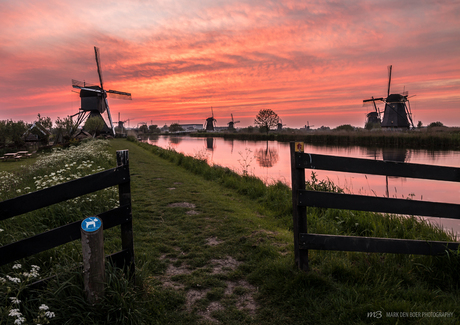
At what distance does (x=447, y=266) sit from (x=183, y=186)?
7.32 meters

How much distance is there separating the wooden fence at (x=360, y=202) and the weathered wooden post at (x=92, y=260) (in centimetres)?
205

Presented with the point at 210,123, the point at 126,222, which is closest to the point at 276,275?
the point at 126,222

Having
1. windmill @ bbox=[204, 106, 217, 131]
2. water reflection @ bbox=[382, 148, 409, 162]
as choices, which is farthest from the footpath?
windmill @ bbox=[204, 106, 217, 131]

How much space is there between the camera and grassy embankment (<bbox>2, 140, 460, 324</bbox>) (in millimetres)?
2535

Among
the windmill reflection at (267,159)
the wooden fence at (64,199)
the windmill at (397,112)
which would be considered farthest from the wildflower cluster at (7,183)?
the windmill at (397,112)

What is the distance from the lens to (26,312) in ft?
7.02

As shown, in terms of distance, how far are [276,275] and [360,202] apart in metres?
1.31

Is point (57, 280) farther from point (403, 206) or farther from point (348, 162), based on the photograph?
point (403, 206)

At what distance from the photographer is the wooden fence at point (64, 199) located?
234 cm

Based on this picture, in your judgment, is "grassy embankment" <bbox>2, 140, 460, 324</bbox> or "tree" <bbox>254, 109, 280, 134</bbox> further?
"tree" <bbox>254, 109, 280, 134</bbox>

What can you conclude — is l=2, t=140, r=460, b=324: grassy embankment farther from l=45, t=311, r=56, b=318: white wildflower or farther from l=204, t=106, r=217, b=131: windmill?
l=204, t=106, r=217, b=131: windmill

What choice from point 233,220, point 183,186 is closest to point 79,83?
point 183,186

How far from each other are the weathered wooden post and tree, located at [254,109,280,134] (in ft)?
214

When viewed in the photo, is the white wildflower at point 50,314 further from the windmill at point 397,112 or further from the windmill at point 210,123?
the windmill at point 210,123
